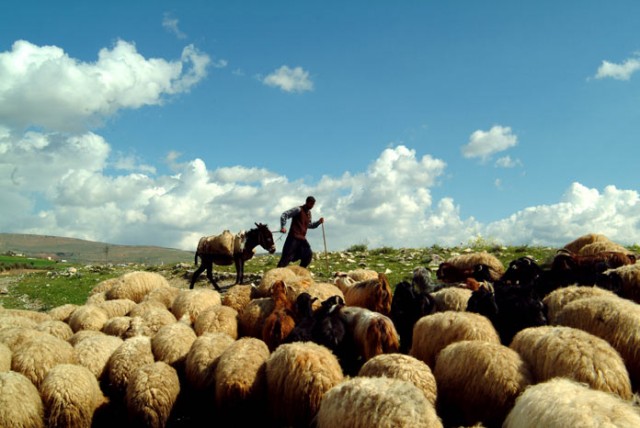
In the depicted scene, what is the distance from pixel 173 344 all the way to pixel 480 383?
455cm

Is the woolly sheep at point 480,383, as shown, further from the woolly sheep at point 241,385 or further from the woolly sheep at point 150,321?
the woolly sheep at point 150,321

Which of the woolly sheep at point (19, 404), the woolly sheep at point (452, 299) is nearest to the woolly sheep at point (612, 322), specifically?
the woolly sheep at point (452, 299)

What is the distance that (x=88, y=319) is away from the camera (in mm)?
9562

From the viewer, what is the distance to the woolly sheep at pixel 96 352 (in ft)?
24.5

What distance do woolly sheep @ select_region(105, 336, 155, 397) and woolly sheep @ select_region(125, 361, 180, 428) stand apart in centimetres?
39

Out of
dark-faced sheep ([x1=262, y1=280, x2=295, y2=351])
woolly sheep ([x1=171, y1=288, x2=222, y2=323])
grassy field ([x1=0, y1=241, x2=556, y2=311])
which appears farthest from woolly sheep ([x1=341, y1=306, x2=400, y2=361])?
grassy field ([x1=0, y1=241, x2=556, y2=311])

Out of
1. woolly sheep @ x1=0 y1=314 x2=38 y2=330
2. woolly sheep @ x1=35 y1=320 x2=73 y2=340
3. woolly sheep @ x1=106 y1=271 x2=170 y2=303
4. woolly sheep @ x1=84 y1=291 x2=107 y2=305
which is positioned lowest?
woolly sheep @ x1=35 y1=320 x2=73 y2=340

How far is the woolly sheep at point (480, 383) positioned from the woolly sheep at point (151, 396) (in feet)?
11.1

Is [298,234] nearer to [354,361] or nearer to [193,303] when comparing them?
[193,303]

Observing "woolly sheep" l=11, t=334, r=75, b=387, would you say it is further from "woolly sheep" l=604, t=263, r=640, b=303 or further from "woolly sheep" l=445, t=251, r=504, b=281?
"woolly sheep" l=445, t=251, r=504, b=281

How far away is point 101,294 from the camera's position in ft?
39.1

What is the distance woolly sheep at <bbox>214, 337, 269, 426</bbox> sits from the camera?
6.17 metres

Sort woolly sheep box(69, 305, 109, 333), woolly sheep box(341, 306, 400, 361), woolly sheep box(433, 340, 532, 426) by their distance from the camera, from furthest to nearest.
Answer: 1. woolly sheep box(69, 305, 109, 333)
2. woolly sheep box(341, 306, 400, 361)
3. woolly sheep box(433, 340, 532, 426)

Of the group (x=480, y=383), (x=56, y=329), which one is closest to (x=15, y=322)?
(x=56, y=329)
